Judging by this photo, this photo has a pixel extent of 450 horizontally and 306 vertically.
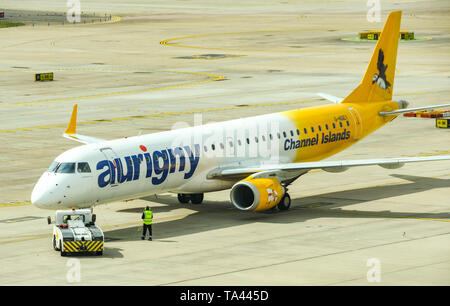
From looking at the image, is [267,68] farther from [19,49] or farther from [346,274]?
[346,274]

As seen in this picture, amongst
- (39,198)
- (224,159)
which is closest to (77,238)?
(39,198)

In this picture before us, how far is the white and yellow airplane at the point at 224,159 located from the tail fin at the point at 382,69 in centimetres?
9

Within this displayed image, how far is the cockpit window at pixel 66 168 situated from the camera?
44.0 metres

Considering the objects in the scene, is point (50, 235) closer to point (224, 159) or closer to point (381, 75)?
point (224, 159)

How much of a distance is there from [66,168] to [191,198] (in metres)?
9.30

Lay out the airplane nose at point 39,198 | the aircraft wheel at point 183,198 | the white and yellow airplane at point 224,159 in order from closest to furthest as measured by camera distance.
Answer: the airplane nose at point 39,198 < the white and yellow airplane at point 224,159 < the aircraft wheel at point 183,198

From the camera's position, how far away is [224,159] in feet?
164

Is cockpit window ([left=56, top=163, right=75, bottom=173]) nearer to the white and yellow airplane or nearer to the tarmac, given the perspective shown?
the white and yellow airplane

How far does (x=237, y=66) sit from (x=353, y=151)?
51.8m

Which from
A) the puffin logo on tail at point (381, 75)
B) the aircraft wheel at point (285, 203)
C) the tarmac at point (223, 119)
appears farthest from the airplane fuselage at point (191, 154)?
the aircraft wheel at point (285, 203)

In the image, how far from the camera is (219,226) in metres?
46.1

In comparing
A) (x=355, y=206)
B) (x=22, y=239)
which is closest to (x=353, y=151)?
(x=355, y=206)

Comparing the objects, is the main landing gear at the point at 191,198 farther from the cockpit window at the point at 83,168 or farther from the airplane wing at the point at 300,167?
the cockpit window at the point at 83,168

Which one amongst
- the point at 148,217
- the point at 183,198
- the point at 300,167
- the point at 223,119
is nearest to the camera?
the point at 148,217
